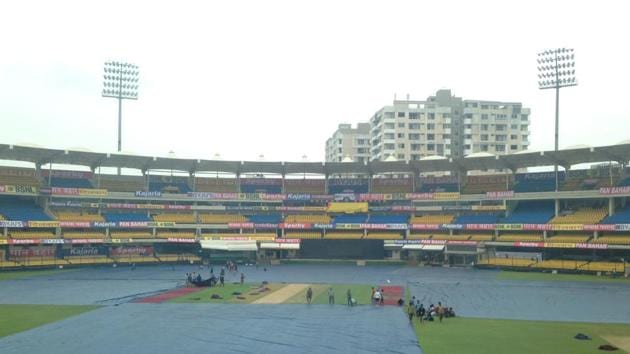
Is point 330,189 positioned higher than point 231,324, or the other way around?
point 330,189

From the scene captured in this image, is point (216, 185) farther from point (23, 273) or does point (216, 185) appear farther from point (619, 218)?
point (619, 218)

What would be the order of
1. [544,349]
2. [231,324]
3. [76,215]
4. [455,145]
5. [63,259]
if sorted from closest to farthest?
[544,349]
[231,324]
[63,259]
[76,215]
[455,145]

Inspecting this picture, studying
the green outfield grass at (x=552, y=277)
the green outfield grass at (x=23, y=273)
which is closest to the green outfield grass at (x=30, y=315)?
the green outfield grass at (x=23, y=273)

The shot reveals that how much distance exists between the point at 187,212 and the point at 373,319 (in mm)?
58335

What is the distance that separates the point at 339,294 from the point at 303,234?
128 ft

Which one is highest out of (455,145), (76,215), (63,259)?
(455,145)

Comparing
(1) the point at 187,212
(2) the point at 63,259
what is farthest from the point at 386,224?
(2) the point at 63,259

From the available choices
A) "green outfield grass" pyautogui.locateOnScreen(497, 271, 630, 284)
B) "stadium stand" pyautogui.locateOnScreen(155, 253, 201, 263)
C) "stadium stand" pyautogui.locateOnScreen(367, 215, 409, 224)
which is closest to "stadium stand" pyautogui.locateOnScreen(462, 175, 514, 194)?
"stadium stand" pyautogui.locateOnScreen(367, 215, 409, 224)

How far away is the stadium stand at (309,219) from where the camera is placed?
8642 centimetres

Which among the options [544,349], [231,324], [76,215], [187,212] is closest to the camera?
[544,349]

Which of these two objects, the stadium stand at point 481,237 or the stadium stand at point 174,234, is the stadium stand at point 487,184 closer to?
the stadium stand at point 481,237

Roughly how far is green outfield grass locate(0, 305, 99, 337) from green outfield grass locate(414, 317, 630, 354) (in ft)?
73.8

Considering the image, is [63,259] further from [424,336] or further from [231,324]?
[424,336]

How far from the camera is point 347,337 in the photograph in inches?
1148
